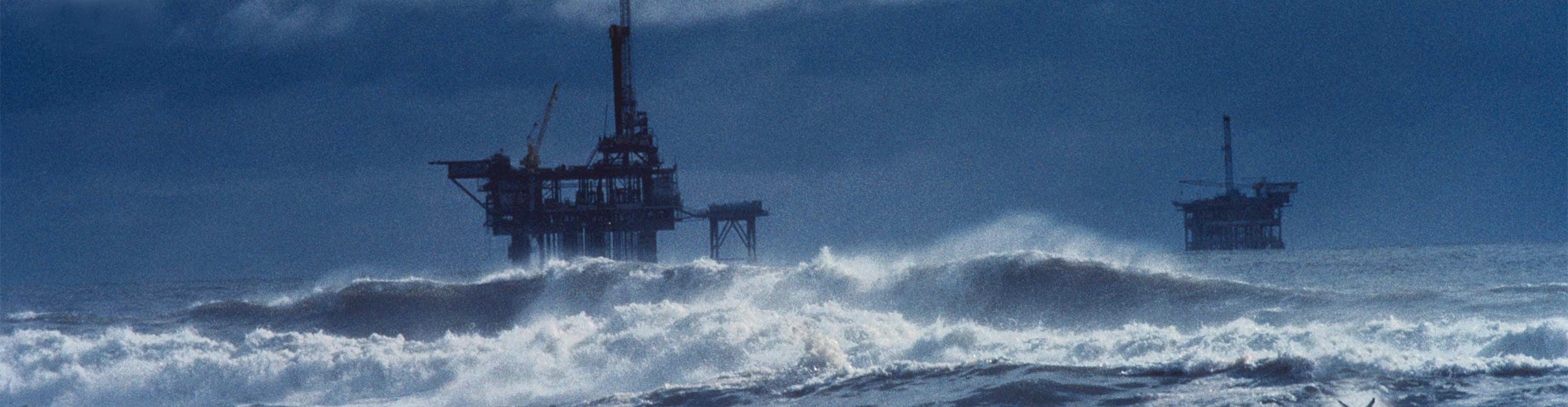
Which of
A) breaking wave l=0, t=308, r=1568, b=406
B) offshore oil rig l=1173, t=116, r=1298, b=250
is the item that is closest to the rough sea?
breaking wave l=0, t=308, r=1568, b=406

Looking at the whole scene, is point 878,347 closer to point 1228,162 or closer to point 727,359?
point 727,359

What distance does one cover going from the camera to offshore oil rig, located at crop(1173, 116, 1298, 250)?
137250mm

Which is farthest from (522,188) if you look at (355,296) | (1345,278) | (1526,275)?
(1526,275)

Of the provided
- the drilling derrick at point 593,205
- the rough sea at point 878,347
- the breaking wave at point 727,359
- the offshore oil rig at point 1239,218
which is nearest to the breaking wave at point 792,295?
the rough sea at point 878,347

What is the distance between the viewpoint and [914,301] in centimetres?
2550

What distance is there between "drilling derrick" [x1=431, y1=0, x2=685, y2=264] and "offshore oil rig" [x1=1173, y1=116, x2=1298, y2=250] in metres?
89.9

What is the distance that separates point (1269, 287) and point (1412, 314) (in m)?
3.84

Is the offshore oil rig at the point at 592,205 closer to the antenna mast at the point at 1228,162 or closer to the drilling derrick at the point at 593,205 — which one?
the drilling derrick at the point at 593,205

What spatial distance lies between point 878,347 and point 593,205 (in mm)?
49812

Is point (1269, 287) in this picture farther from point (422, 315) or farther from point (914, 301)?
point (422, 315)

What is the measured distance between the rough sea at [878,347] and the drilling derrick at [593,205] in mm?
Answer: 34937

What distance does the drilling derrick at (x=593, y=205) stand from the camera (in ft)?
218

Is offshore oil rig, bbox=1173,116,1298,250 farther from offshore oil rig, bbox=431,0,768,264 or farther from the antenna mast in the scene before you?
offshore oil rig, bbox=431,0,768,264

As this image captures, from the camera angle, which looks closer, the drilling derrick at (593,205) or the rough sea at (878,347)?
the rough sea at (878,347)
